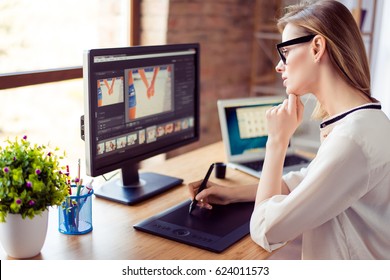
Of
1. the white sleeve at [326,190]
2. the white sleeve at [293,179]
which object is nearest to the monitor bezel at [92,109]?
the white sleeve at [293,179]

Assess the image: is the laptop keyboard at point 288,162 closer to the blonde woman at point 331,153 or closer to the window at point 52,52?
the blonde woman at point 331,153

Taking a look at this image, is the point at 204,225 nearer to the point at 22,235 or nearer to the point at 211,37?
the point at 22,235

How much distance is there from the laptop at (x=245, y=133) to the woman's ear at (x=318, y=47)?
80cm

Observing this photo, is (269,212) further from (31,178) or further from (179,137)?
(179,137)

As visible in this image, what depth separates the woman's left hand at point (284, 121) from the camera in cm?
135

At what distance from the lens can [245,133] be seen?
6.95 ft

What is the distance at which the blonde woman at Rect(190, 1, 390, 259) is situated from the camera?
45.9 inches

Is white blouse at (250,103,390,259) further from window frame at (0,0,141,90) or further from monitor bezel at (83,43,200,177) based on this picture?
window frame at (0,0,141,90)

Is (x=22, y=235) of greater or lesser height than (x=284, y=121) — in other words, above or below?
below

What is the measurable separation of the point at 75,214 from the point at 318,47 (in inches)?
30.8

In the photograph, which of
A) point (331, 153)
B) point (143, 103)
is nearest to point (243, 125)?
point (143, 103)

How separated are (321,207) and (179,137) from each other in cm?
85

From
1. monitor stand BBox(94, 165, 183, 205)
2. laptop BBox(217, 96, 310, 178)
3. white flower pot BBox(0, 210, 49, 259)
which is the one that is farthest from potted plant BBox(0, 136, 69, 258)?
laptop BBox(217, 96, 310, 178)

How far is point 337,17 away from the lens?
1261mm
